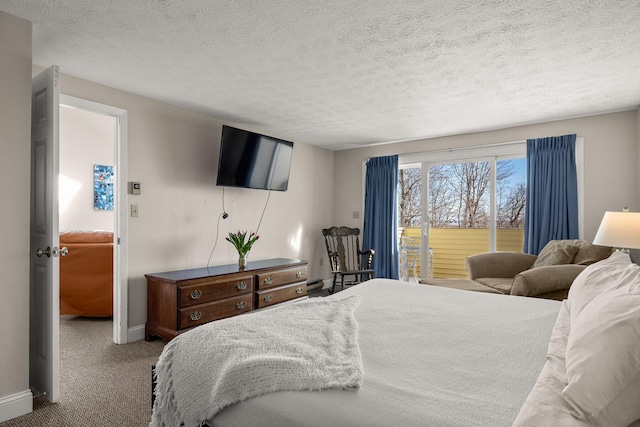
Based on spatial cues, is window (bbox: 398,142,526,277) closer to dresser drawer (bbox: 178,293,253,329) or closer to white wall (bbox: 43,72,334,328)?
white wall (bbox: 43,72,334,328)

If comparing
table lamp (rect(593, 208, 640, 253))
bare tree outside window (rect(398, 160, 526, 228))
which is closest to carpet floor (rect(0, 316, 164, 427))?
table lamp (rect(593, 208, 640, 253))

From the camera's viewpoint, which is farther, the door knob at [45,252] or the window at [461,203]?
the window at [461,203]

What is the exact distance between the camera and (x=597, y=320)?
102 cm

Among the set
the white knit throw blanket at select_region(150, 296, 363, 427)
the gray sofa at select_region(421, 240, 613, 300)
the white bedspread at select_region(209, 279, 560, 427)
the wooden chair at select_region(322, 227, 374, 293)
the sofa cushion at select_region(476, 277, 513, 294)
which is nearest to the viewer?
the white bedspread at select_region(209, 279, 560, 427)

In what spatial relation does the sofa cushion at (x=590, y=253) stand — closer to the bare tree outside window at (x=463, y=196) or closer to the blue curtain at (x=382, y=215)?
the bare tree outside window at (x=463, y=196)

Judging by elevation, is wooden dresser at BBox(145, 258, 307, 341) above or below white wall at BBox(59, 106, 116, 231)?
below

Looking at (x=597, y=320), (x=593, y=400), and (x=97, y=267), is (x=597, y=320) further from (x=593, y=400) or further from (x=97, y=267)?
(x=97, y=267)

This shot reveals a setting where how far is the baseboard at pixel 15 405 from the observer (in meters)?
2.05

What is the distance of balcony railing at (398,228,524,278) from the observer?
14.9 ft

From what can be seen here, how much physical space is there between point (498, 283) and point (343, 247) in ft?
7.53

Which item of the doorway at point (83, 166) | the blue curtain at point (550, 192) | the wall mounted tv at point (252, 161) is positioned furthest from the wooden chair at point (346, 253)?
the doorway at point (83, 166)

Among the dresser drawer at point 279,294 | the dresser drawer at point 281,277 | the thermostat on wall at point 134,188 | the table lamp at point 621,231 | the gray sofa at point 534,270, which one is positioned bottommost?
the dresser drawer at point 279,294

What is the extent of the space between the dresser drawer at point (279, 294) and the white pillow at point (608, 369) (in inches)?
127

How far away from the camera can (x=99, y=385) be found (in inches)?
98.7
